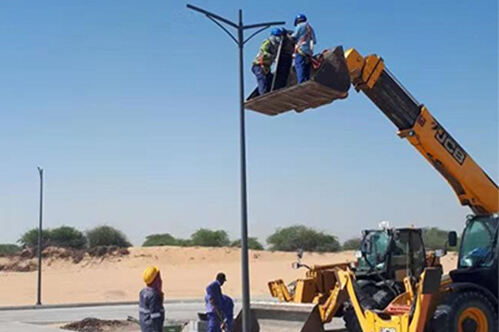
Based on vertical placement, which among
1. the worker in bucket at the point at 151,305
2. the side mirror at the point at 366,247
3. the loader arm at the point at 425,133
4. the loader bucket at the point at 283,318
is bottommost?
the loader bucket at the point at 283,318

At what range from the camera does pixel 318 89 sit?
12.3 m

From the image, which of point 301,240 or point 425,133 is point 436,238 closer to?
point 425,133

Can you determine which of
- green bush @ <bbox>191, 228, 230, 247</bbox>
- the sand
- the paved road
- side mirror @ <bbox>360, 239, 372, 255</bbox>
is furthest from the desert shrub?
side mirror @ <bbox>360, 239, 372, 255</bbox>

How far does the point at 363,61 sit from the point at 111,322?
12.5 meters

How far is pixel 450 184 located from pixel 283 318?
4.34m

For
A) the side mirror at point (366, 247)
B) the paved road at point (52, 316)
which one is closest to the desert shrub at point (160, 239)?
the paved road at point (52, 316)

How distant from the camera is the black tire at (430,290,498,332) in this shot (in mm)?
12594

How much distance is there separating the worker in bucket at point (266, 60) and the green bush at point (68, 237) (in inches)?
2621

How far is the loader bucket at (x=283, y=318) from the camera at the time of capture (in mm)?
14180

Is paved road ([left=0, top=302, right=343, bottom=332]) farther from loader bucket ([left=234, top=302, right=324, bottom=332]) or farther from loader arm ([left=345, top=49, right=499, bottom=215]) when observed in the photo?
loader arm ([left=345, top=49, right=499, bottom=215])

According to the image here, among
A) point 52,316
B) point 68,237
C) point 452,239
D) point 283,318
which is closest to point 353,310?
point 283,318

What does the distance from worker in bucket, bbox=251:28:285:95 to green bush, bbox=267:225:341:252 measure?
2692 inches

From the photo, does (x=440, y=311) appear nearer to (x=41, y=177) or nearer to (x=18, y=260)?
(x=41, y=177)

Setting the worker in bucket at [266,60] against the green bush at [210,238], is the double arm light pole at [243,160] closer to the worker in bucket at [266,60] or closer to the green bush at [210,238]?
the worker in bucket at [266,60]
